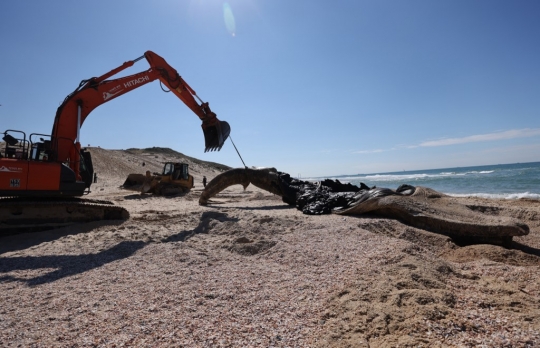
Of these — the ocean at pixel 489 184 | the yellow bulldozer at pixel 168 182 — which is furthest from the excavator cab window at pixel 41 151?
the ocean at pixel 489 184

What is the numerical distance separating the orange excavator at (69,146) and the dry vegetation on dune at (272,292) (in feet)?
4.07

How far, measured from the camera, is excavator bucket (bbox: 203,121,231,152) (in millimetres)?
10352

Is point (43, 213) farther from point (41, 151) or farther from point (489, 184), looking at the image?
point (489, 184)

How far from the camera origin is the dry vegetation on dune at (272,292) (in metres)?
2.53

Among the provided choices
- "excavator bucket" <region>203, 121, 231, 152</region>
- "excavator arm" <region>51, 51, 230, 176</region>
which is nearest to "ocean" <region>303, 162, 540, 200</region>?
"excavator bucket" <region>203, 121, 231, 152</region>

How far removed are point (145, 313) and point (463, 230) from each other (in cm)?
571

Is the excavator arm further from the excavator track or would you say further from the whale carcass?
the whale carcass

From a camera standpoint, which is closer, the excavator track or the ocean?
the excavator track

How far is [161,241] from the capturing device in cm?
628

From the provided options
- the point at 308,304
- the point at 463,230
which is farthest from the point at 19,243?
the point at 463,230

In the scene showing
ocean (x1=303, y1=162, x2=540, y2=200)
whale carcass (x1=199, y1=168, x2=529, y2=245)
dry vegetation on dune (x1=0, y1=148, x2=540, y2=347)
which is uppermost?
ocean (x1=303, y1=162, x2=540, y2=200)

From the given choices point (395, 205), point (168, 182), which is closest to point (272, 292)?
point (395, 205)

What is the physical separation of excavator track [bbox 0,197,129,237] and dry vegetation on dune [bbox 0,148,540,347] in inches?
42.2

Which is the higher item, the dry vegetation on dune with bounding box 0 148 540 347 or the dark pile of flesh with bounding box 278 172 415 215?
the dark pile of flesh with bounding box 278 172 415 215
